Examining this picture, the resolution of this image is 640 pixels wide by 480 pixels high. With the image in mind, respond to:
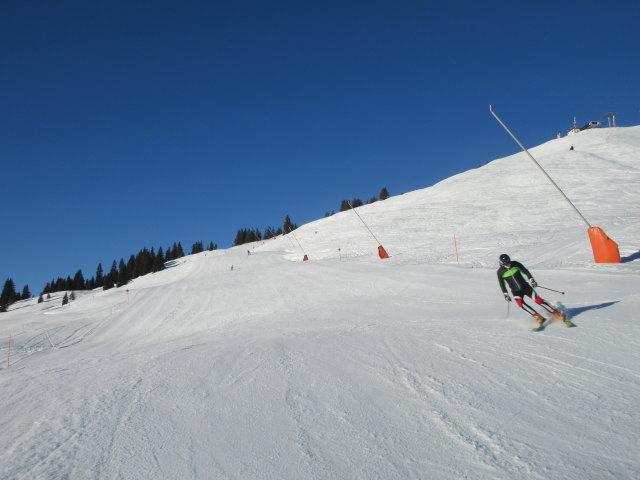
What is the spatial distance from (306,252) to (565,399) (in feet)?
121

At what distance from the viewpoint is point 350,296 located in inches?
619

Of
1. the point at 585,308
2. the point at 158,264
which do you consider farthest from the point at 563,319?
the point at 158,264

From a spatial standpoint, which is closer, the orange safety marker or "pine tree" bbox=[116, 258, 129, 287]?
the orange safety marker

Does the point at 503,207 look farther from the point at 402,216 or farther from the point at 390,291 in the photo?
the point at 390,291

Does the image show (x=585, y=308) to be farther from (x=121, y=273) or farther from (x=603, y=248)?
(x=121, y=273)

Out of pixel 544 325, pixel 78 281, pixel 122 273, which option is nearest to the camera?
pixel 544 325

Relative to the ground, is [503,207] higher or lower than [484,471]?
higher

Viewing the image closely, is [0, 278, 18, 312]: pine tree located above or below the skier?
above

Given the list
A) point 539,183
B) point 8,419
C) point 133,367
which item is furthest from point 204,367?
point 539,183

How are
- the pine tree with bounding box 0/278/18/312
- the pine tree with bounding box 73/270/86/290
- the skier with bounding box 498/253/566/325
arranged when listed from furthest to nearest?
the pine tree with bounding box 73/270/86/290 → the pine tree with bounding box 0/278/18/312 → the skier with bounding box 498/253/566/325

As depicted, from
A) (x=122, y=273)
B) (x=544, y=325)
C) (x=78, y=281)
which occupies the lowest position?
(x=544, y=325)

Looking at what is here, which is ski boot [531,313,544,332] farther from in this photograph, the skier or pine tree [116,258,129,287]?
pine tree [116,258,129,287]

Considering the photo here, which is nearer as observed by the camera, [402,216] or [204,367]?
[204,367]

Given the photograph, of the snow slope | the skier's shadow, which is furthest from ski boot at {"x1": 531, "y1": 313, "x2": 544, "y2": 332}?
the skier's shadow
